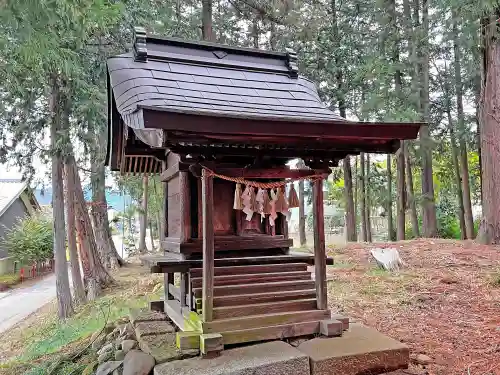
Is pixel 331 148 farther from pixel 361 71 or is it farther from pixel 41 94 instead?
pixel 361 71

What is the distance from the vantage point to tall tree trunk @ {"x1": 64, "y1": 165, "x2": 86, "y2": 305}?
9383 mm

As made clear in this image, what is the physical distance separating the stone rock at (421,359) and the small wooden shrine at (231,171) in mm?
870

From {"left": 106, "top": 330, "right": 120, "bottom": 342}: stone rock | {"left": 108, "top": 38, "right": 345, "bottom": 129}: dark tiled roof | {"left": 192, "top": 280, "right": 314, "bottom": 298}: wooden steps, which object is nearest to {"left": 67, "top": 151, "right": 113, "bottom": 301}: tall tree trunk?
{"left": 106, "top": 330, "right": 120, "bottom": 342}: stone rock

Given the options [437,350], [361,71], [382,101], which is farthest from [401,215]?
[437,350]

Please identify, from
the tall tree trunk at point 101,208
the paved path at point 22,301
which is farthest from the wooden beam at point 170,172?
the paved path at point 22,301

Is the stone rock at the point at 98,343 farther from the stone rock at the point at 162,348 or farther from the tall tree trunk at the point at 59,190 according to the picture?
the tall tree trunk at the point at 59,190

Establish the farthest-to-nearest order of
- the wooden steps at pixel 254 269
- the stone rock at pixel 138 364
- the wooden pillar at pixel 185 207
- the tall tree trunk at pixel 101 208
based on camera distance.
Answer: the tall tree trunk at pixel 101 208, the wooden pillar at pixel 185 207, the wooden steps at pixel 254 269, the stone rock at pixel 138 364

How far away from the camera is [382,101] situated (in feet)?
36.5

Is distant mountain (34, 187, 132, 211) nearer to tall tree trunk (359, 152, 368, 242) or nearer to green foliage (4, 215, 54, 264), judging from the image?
green foliage (4, 215, 54, 264)

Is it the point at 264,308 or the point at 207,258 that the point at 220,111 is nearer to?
the point at 207,258

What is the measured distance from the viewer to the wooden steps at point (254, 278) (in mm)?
3873

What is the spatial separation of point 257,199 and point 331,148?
84 cm

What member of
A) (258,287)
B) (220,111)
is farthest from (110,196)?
(220,111)

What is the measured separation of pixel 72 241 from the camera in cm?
952
